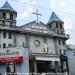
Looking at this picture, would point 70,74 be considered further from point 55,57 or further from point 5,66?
point 5,66

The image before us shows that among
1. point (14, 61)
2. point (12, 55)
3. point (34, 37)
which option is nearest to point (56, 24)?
point (34, 37)

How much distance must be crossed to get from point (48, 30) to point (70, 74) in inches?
647

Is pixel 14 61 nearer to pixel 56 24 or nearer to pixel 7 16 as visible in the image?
pixel 7 16

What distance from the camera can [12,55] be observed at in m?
29.1

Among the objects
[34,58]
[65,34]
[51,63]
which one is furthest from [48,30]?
[34,58]

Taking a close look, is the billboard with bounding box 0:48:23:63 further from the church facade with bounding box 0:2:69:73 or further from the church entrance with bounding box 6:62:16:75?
the church facade with bounding box 0:2:69:73

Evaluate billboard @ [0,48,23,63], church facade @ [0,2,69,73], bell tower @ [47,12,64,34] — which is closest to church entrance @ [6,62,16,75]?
billboard @ [0,48,23,63]

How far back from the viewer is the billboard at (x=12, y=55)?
28.7 meters

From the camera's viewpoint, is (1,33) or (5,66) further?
(1,33)

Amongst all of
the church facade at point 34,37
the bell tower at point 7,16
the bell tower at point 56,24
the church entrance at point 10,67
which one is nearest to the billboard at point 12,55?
the church entrance at point 10,67

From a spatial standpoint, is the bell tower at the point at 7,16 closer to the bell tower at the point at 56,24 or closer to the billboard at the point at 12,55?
the bell tower at the point at 56,24

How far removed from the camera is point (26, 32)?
42000 millimetres

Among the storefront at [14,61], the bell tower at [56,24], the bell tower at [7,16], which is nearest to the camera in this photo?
the storefront at [14,61]

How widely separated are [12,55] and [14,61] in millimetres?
904
